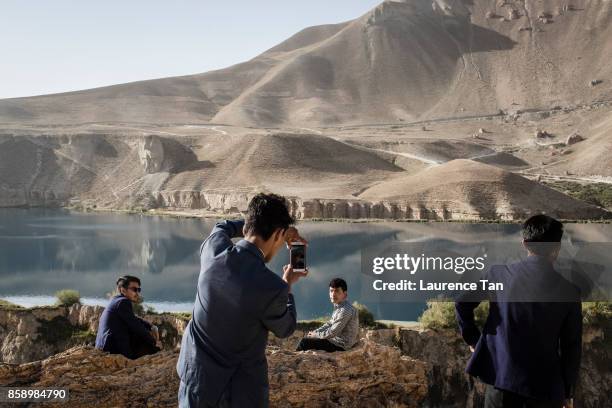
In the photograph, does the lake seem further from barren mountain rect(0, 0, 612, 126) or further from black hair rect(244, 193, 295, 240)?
barren mountain rect(0, 0, 612, 126)

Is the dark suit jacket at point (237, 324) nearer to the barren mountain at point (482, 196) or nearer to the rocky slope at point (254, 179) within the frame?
the rocky slope at point (254, 179)

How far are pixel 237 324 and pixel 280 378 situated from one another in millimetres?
1627

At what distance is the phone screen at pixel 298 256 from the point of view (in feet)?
11.9

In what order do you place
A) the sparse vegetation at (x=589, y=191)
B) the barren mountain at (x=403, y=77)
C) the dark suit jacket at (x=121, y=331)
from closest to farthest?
the dark suit jacket at (x=121, y=331), the sparse vegetation at (x=589, y=191), the barren mountain at (x=403, y=77)

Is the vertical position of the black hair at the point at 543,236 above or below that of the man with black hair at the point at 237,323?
above

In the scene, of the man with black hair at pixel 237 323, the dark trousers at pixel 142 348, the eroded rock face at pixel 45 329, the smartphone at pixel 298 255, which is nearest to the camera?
the man with black hair at pixel 237 323

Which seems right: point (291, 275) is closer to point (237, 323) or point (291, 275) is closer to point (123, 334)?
point (237, 323)

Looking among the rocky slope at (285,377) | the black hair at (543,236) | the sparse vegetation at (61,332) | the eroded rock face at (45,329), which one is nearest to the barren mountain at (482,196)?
the eroded rock face at (45,329)

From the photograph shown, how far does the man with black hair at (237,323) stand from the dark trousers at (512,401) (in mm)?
1221

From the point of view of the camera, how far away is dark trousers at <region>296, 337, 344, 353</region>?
5.50 m

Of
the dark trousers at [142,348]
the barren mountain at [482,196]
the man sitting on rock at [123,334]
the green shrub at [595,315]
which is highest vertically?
the barren mountain at [482,196]

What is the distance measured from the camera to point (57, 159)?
260 ft

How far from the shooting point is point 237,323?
2955 mm

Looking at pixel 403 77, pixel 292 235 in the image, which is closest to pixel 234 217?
pixel 292 235
